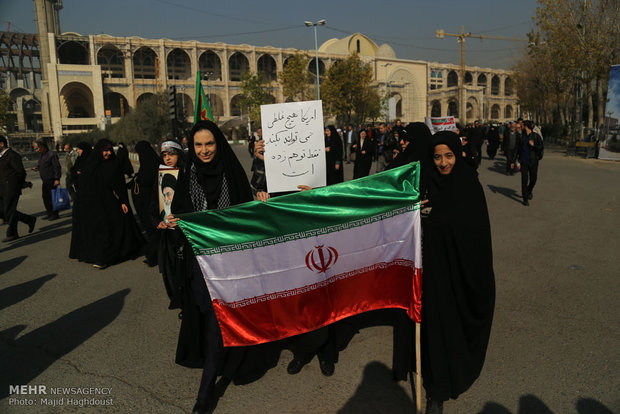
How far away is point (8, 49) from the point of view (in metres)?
66.6

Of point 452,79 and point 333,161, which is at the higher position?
point 452,79

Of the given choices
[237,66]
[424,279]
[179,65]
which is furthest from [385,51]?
[424,279]

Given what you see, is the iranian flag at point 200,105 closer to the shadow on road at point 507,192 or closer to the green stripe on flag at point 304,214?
the green stripe on flag at point 304,214

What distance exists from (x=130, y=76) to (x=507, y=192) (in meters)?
56.3

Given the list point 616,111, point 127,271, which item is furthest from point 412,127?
point 616,111

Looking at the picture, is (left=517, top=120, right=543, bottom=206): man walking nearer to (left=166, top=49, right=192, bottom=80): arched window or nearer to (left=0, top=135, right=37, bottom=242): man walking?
(left=0, top=135, right=37, bottom=242): man walking

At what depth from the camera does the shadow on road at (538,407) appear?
252 cm

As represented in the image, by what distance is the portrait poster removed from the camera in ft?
11.8

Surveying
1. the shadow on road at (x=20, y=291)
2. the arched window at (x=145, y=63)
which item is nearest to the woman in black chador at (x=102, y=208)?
the shadow on road at (x=20, y=291)

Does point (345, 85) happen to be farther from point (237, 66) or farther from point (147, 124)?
point (237, 66)

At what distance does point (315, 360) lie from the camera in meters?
3.26

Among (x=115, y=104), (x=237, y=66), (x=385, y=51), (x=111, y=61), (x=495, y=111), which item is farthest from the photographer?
(x=495, y=111)

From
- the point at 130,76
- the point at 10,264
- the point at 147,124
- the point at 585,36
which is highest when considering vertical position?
the point at 130,76

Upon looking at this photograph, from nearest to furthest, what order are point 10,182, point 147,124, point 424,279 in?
point 424,279
point 10,182
point 147,124
